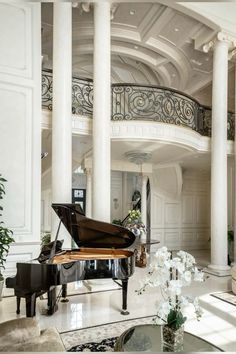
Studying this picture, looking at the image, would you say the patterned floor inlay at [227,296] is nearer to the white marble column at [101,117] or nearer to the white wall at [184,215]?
the white marble column at [101,117]

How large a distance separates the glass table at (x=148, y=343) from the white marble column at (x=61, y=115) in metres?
3.00

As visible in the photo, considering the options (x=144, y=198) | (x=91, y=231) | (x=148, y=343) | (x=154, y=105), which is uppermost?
(x=154, y=105)

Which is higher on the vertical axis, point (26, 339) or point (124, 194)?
point (124, 194)

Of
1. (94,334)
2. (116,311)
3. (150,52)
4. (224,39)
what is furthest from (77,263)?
(150,52)

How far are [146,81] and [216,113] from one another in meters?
4.10

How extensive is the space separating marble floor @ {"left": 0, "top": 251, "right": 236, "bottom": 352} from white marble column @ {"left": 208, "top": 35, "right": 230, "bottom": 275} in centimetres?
127

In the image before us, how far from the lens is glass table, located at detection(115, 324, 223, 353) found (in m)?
2.34

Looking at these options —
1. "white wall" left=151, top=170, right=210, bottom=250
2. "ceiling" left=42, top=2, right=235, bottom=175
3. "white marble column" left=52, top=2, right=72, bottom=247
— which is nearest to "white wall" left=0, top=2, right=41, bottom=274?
"white marble column" left=52, top=2, right=72, bottom=247

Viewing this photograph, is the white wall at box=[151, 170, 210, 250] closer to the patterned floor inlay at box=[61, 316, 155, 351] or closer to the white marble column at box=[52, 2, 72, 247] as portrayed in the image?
the white marble column at box=[52, 2, 72, 247]

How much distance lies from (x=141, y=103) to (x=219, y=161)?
2.35m

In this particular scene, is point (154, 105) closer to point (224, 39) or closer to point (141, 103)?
point (141, 103)

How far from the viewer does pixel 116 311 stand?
423 centimetres

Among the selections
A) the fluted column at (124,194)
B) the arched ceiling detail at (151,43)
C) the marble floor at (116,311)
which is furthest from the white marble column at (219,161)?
the fluted column at (124,194)

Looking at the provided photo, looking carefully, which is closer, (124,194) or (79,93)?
(79,93)
